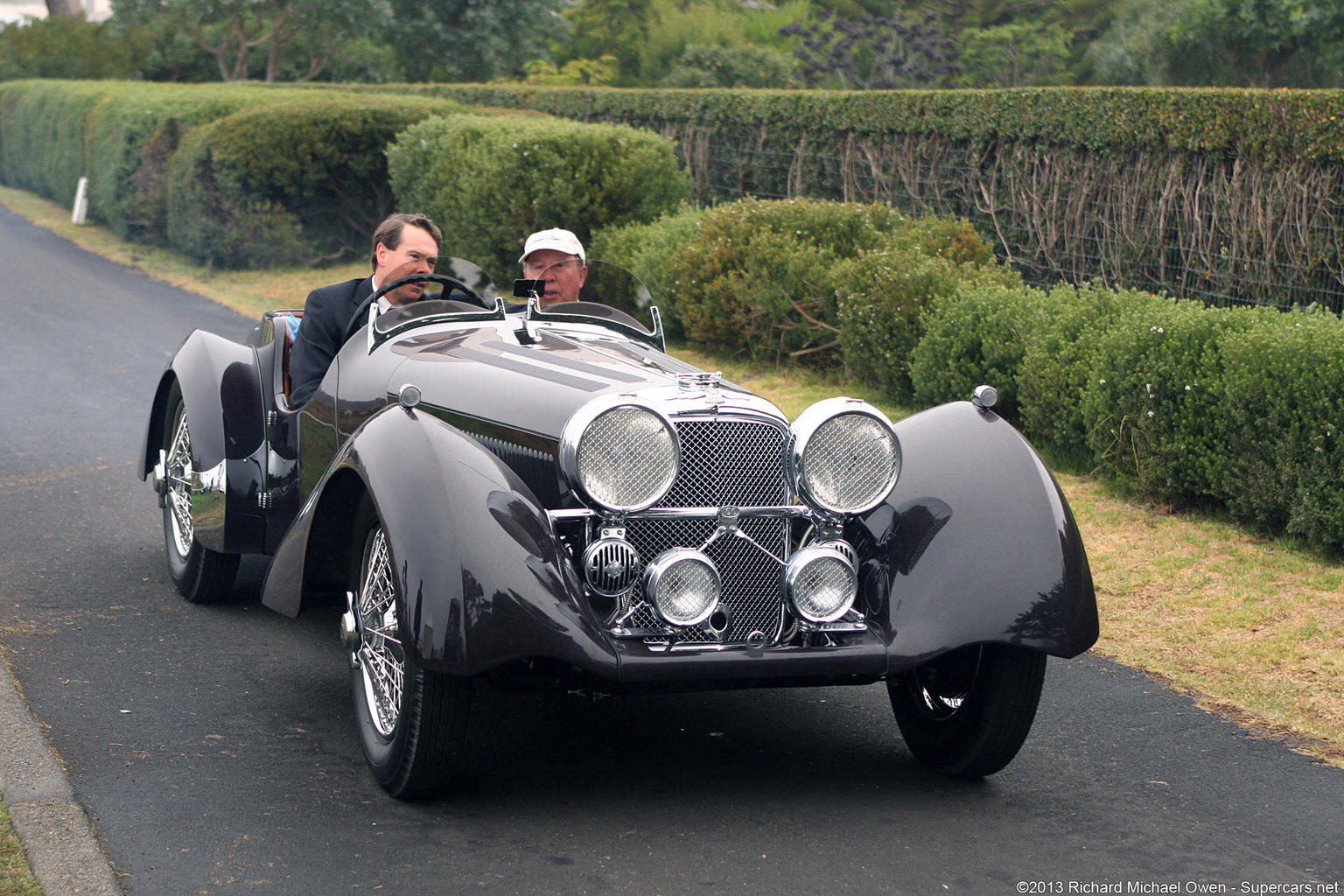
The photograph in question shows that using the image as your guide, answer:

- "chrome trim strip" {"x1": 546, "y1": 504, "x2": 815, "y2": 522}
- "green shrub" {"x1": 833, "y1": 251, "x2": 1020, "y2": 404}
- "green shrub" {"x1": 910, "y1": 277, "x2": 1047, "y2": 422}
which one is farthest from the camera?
"green shrub" {"x1": 833, "y1": 251, "x2": 1020, "y2": 404}

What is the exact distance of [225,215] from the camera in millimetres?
18656

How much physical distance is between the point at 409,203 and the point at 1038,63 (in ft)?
92.0

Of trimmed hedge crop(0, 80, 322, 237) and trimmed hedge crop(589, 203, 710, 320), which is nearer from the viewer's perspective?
trimmed hedge crop(589, 203, 710, 320)

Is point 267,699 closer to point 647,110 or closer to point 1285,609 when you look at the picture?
point 1285,609

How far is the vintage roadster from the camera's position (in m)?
3.79

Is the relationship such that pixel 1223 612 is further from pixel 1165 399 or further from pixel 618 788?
pixel 618 788

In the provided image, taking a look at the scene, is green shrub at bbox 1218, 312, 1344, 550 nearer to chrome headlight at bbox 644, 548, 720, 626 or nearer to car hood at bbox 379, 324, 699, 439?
car hood at bbox 379, 324, 699, 439

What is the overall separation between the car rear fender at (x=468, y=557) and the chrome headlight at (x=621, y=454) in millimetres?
178

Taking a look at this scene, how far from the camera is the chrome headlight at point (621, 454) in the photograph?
12.8 ft

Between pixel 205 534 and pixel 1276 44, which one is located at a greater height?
pixel 1276 44

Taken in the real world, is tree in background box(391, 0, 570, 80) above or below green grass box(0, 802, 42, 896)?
above

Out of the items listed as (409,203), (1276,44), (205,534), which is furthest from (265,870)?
(1276,44)

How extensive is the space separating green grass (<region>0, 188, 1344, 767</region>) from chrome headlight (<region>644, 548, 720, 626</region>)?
216cm

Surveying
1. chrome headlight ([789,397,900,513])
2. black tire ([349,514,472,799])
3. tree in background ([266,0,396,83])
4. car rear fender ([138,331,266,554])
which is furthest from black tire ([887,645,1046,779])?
tree in background ([266,0,396,83])
